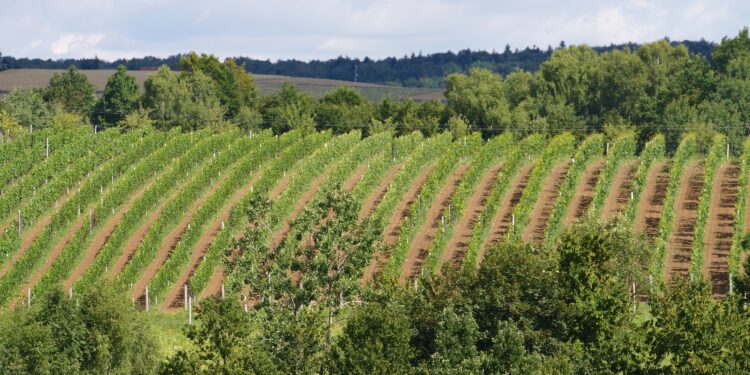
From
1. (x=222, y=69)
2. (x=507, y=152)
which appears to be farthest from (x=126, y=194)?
(x=222, y=69)

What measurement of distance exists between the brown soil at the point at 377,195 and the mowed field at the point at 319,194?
118 mm

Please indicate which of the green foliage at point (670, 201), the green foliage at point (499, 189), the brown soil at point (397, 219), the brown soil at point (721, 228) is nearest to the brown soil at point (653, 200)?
the green foliage at point (670, 201)

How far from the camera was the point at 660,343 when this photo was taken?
45062 mm

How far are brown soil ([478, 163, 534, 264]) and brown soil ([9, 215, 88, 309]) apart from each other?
869 inches

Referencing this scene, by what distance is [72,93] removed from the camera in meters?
137

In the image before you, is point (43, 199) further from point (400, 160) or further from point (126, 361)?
point (126, 361)

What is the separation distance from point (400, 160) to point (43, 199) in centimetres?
2526

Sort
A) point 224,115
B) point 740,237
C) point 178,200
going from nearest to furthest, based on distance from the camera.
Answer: point 740,237 < point 178,200 < point 224,115

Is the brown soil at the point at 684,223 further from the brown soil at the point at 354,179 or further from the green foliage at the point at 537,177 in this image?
the brown soil at the point at 354,179

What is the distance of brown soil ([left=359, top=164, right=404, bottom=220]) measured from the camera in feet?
271

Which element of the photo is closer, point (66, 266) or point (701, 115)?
point (66, 266)

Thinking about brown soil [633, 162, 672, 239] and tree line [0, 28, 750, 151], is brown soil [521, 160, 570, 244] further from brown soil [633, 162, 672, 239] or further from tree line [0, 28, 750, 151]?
tree line [0, 28, 750, 151]

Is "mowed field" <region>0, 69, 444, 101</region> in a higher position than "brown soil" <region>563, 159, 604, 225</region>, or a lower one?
lower

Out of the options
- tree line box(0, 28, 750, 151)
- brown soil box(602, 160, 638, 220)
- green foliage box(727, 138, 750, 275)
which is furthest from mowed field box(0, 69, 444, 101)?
green foliage box(727, 138, 750, 275)
